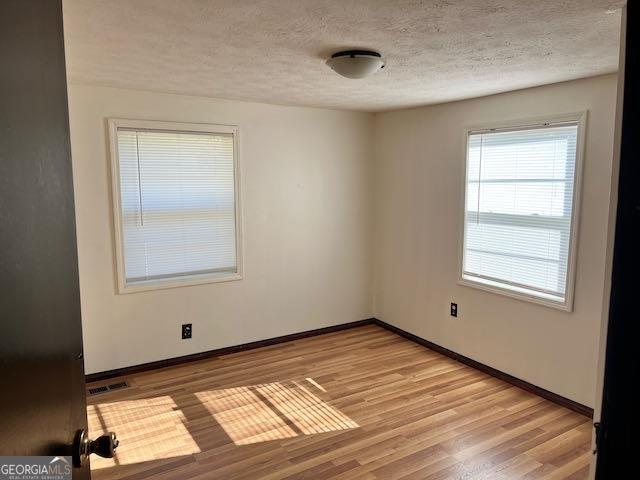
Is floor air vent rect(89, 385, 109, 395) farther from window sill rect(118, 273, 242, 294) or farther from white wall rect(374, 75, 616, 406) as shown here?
white wall rect(374, 75, 616, 406)

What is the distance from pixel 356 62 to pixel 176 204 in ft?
6.63

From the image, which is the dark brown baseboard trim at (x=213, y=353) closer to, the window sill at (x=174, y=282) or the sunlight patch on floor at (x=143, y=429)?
the sunlight patch on floor at (x=143, y=429)

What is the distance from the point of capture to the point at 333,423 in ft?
9.51

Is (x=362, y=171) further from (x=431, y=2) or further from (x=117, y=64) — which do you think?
(x=431, y=2)

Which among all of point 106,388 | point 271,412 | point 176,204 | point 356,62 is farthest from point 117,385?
point 356,62

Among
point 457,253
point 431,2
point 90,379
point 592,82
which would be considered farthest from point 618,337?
point 90,379

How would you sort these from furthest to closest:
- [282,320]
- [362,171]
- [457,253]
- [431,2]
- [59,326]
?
[362,171]
[282,320]
[457,253]
[431,2]
[59,326]

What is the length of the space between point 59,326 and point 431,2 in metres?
1.58

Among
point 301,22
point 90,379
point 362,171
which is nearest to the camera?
point 301,22

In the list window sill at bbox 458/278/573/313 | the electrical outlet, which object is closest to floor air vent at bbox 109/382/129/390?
the electrical outlet

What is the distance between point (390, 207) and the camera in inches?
179

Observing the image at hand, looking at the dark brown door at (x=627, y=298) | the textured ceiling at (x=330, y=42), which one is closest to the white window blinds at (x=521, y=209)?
the textured ceiling at (x=330, y=42)

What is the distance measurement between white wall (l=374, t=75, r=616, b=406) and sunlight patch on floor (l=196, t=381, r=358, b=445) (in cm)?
142

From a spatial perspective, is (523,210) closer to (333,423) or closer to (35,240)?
(333,423)
